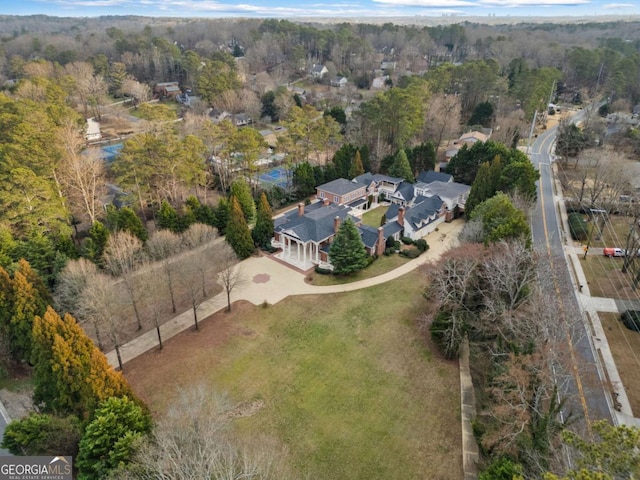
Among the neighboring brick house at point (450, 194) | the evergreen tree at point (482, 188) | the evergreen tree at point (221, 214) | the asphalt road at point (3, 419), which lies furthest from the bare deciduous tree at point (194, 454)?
the neighboring brick house at point (450, 194)

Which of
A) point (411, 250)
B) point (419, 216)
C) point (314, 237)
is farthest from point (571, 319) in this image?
point (419, 216)

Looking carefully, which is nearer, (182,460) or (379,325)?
(182,460)

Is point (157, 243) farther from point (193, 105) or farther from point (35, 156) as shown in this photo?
point (193, 105)

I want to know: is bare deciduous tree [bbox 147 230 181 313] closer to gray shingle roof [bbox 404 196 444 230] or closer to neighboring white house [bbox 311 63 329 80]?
gray shingle roof [bbox 404 196 444 230]

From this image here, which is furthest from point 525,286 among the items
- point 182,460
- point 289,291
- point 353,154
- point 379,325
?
point 353,154

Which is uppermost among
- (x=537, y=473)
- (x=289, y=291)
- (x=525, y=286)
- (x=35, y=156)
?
(x=35, y=156)

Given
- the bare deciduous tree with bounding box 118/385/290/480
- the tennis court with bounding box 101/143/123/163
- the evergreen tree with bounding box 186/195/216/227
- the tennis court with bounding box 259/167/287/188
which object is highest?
the bare deciduous tree with bounding box 118/385/290/480

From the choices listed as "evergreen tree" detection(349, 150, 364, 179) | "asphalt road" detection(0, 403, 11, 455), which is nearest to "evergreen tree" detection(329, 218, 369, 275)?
"evergreen tree" detection(349, 150, 364, 179)
